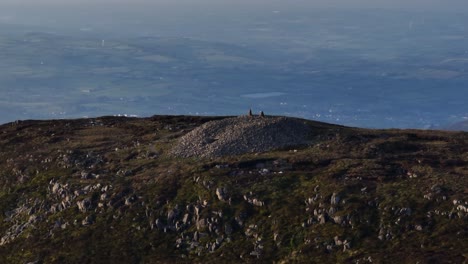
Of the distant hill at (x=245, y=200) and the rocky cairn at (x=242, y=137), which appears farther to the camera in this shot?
the rocky cairn at (x=242, y=137)

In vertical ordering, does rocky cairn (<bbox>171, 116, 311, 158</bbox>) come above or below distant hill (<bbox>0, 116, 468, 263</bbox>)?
above

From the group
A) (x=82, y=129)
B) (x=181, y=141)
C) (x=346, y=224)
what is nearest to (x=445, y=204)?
(x=346, y=224)

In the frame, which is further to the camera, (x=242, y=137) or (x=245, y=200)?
(x=242, y=137)

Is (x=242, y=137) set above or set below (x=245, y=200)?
above

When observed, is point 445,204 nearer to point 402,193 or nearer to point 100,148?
point 402,193

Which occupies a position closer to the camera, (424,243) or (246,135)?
(424,243)
